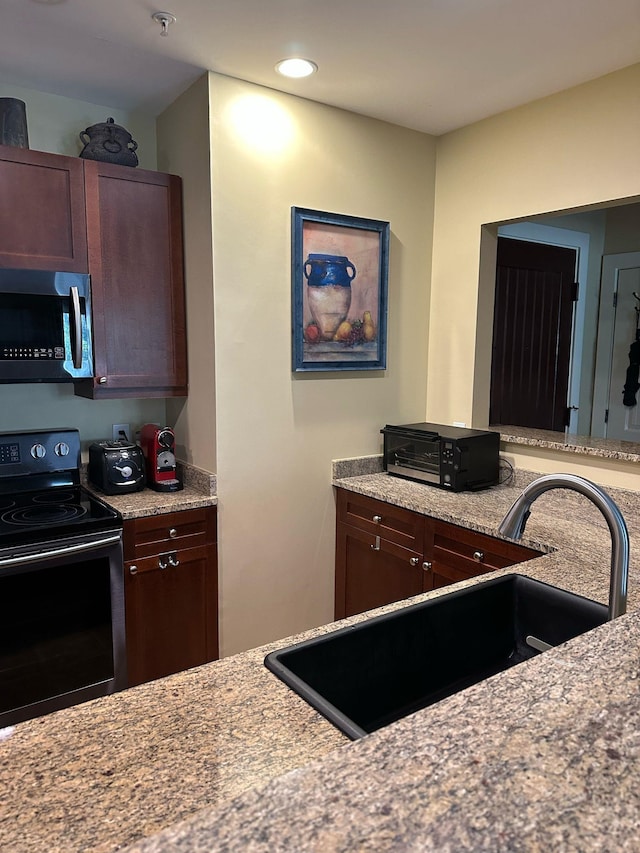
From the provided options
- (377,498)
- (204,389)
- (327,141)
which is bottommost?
(377,498)

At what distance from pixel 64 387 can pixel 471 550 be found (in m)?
1.85

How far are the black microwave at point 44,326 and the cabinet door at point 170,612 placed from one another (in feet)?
2.61

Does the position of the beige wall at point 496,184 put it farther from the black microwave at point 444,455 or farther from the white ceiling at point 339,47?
the black microwave at point 444,455

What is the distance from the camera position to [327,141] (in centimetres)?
260

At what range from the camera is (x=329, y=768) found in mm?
606

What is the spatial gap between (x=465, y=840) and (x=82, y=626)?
6.17ft

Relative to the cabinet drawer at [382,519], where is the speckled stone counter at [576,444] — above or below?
above

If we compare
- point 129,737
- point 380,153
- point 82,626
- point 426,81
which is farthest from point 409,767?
point 380,153

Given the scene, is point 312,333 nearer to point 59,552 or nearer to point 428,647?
point 59,552

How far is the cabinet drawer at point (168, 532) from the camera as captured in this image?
224 cm

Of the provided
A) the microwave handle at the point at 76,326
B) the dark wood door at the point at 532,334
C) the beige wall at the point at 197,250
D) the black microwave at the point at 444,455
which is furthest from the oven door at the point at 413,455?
the microwave handle at the point at 76,326

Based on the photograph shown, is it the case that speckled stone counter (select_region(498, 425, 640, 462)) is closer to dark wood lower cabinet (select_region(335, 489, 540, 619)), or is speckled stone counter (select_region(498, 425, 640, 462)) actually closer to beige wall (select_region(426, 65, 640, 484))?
beige wall (select_region(426, 65, 640, 484))

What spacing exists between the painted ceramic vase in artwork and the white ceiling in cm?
66

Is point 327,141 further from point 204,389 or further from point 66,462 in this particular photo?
point 66,462
